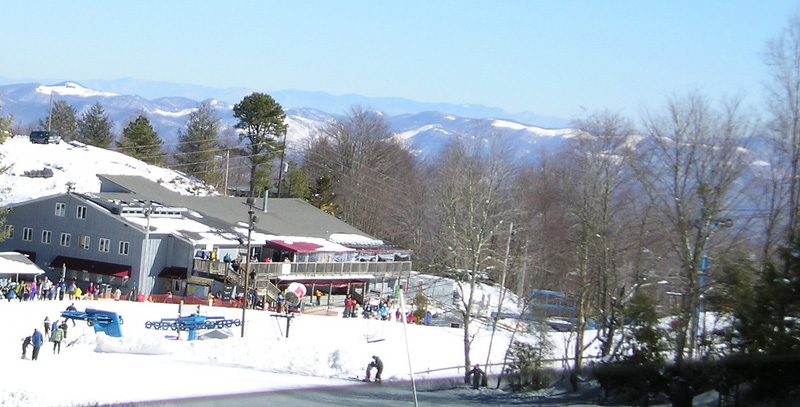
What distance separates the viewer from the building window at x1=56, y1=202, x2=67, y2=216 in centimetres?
5011

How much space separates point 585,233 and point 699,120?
9241mm

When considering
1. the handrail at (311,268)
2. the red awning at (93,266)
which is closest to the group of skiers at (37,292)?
the red awning at (93,266)

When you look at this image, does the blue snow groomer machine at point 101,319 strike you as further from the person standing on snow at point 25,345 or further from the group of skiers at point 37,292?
the group of skiers at point 37,292

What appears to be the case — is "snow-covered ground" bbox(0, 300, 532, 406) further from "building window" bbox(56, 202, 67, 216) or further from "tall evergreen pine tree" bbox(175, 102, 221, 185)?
"tall evergreen pine tree" bbox(175, 102, 221, 185)

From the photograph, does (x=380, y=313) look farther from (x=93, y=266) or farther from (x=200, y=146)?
(x=200, y=146)

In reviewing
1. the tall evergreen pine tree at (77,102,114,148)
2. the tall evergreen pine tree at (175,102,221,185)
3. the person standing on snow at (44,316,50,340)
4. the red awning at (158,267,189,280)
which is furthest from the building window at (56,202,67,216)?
the tall evergreen pine tree at (77,102,114,148)

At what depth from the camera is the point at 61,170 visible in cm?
6906

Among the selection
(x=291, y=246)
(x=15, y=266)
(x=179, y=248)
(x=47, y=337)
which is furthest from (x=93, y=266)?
(x=47, y=337)

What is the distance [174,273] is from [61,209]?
917 centimetres

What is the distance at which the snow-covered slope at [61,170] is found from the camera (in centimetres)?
6391

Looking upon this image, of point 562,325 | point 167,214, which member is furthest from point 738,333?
point 167,214

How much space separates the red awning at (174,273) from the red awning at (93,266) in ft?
5.96

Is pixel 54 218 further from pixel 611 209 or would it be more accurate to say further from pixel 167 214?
pixel 611 209

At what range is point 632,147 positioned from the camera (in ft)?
89.6
